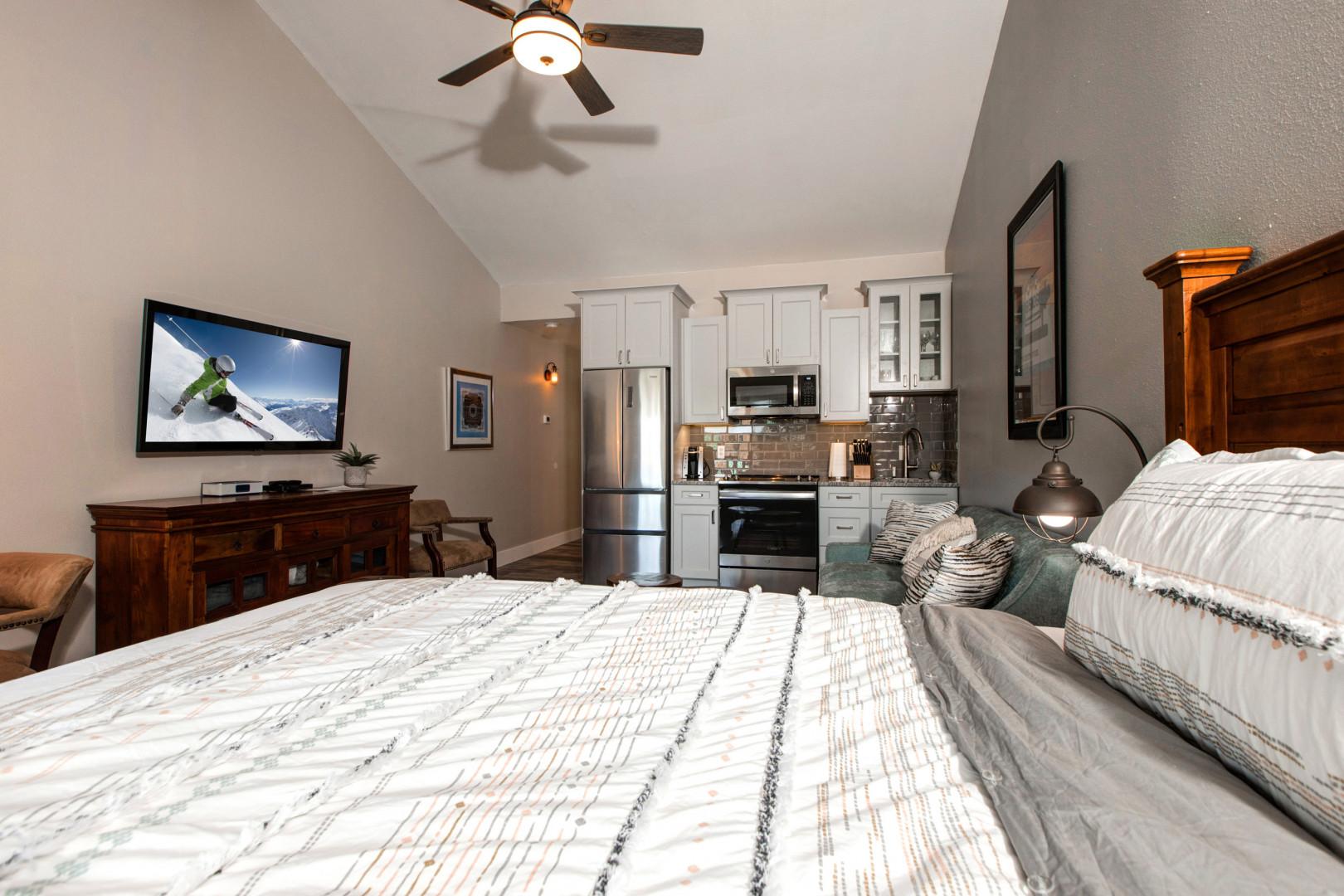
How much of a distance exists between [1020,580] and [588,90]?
2.67 meters

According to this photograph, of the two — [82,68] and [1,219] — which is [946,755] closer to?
[1,219]

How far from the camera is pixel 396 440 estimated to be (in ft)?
15.3

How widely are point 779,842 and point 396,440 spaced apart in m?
4.60

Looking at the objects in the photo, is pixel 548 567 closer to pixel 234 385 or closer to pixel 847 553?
pixel 847 553

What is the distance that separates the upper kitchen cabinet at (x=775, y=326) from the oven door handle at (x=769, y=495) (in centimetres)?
109

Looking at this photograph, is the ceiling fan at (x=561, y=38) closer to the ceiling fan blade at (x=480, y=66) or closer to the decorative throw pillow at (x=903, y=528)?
the ceiling fan blade at (x=480, y=66)

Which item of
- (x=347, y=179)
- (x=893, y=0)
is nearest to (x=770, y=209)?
(x=893, y=0)

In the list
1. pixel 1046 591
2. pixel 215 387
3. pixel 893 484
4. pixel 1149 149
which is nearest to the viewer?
pixel 1149 149

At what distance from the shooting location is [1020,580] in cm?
195

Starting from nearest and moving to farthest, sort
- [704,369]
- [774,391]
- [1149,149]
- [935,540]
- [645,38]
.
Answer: [1149,149] < [645,38] < [935,540] < [774,391] < [704,369]

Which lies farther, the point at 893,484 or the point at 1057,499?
the point at 893,484

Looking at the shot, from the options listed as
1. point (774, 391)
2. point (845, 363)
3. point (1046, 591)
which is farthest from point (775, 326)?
point (1046, 591)

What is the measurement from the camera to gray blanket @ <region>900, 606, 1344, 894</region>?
54 centimetres

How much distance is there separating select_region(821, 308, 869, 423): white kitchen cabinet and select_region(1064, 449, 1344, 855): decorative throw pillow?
13.2ft
